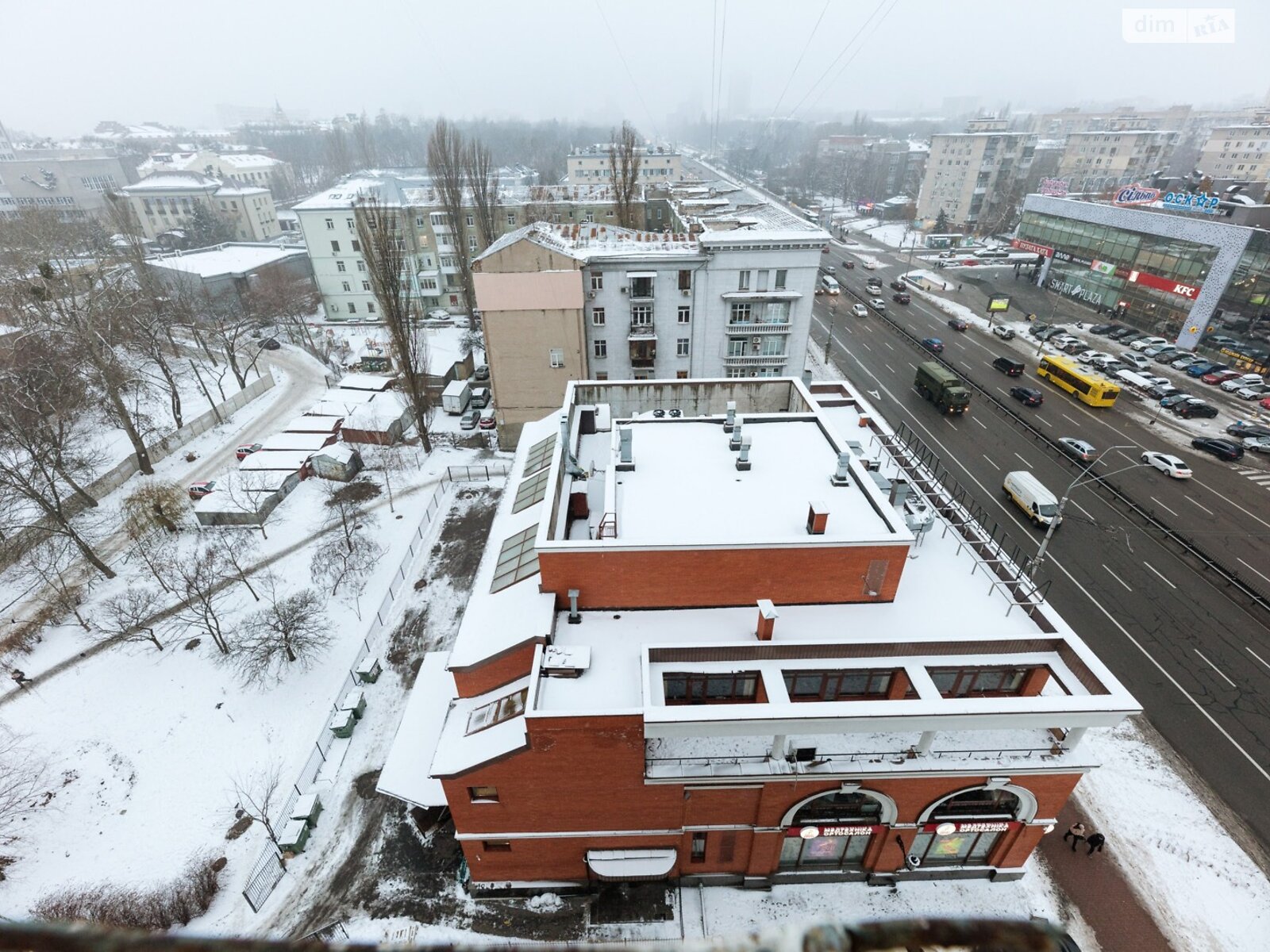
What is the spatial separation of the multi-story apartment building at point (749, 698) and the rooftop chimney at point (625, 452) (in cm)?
10

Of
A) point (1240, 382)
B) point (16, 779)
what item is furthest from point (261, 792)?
point (1240, 382)

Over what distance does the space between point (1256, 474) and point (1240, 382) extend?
18.6m

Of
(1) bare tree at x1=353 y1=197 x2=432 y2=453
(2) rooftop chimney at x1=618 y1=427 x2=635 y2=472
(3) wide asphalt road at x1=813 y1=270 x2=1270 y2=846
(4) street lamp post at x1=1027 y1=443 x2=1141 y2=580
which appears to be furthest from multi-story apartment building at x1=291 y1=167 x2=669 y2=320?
(2) rooftop chimney at x1=618 y1=427 x2=635 y2=472

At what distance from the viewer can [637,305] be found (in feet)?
158

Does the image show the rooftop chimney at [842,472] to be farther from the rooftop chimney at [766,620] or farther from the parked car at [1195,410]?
the parked car at [1195,410]

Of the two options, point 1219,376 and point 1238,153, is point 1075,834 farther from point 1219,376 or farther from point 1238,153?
point 1238,153

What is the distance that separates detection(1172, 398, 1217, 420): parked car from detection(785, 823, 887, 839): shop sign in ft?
183

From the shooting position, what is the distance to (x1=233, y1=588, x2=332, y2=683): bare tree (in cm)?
3028

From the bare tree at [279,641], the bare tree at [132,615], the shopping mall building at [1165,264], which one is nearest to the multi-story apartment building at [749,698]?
the bare tree at [279,641]

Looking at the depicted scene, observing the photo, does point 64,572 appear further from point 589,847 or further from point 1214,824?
point 1214,824

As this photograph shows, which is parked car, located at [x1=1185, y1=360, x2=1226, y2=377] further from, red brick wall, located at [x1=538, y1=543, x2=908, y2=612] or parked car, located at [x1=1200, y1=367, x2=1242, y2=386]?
red brick wall, located at [x1=538, y1=543, x2=908, y2=612]

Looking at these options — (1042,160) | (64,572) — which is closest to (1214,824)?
(64,572)

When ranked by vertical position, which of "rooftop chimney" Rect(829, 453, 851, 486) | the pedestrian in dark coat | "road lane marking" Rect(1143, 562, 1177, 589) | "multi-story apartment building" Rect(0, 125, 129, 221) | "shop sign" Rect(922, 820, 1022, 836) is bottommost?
the pedestrian in dark coat

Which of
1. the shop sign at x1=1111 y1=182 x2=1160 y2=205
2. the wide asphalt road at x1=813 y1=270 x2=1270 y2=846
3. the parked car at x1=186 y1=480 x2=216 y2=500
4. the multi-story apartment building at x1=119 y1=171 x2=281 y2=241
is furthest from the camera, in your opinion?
the multi-story apartment building at x1=119 y1=171 x2=281 y2=241
